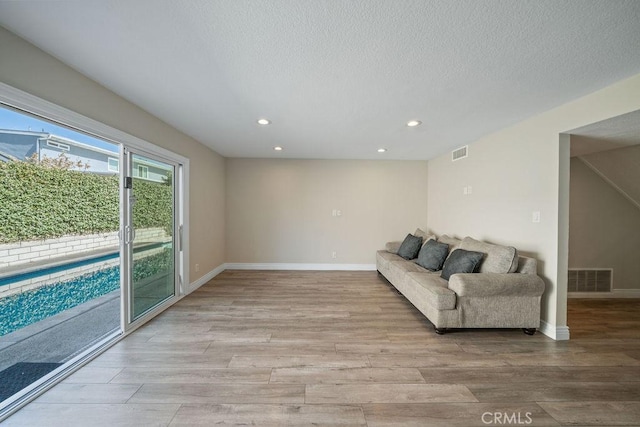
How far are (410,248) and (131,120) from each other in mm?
4418

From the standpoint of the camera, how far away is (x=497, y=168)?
3.06 m

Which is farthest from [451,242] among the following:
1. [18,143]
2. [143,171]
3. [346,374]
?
[18,143]

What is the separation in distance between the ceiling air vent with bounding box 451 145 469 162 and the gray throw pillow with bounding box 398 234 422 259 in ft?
5.19

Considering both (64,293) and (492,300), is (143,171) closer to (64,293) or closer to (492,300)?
(64,293)

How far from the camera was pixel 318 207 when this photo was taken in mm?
4906

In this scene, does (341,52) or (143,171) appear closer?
(341,52)

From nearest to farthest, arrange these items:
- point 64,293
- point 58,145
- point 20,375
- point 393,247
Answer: point 20,375, point 58,145, point 64,293, point 393,247

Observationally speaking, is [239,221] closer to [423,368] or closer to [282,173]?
[282,173]

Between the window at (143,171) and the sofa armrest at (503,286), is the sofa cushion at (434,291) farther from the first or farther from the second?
the window at (143,171)

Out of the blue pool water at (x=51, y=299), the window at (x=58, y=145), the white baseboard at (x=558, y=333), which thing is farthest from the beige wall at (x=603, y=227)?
the window at (x=58, y=145)

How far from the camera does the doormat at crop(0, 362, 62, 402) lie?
1616 millimetres

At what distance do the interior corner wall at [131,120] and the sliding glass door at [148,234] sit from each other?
0.97 feet

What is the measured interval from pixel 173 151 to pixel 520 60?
3745 millimetres

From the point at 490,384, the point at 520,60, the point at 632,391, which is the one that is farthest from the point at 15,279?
the point at 632,391
